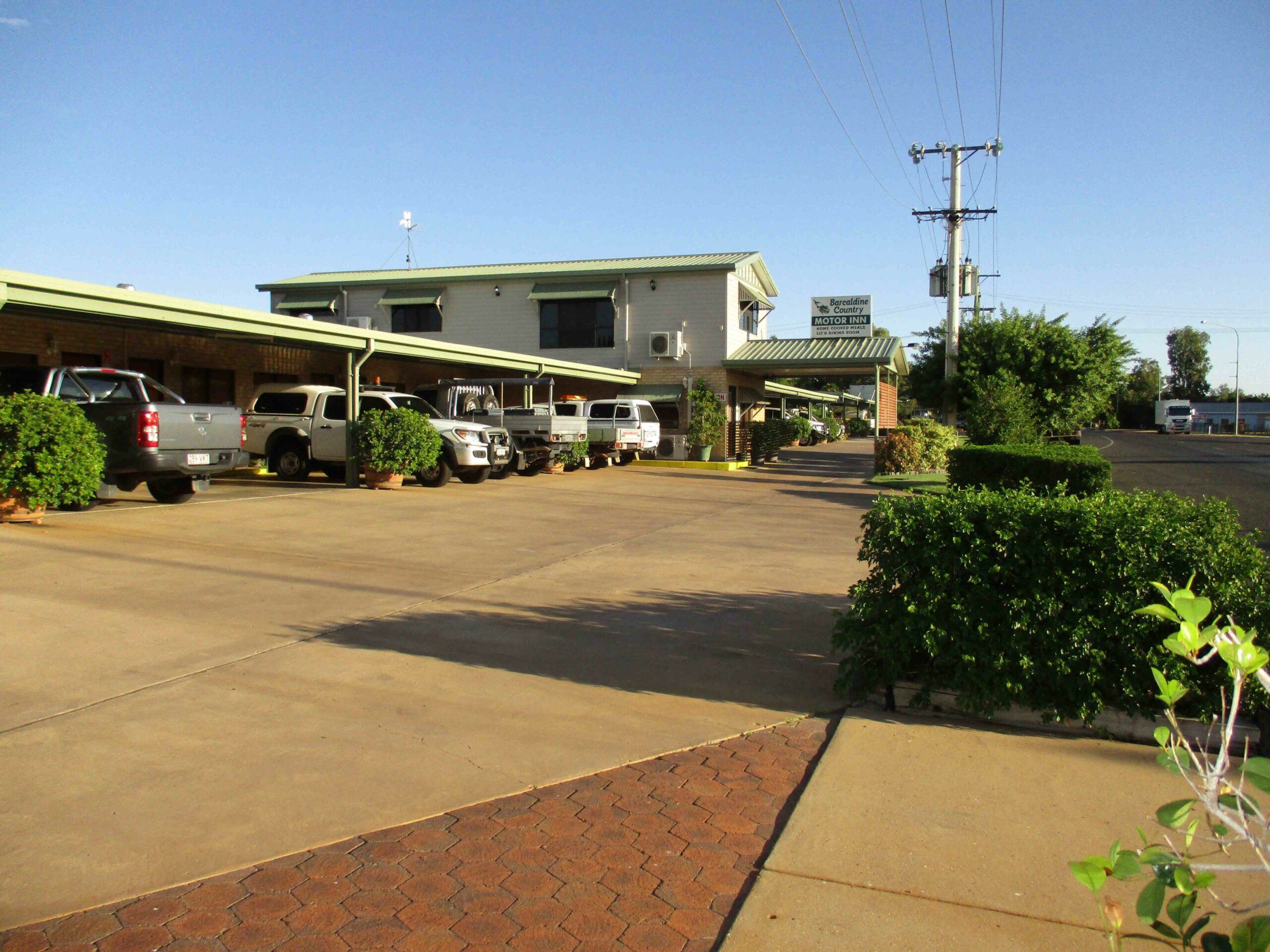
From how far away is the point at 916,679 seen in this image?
5543 mm

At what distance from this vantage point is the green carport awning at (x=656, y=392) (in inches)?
1191

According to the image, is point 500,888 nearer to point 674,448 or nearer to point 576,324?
point 674,448

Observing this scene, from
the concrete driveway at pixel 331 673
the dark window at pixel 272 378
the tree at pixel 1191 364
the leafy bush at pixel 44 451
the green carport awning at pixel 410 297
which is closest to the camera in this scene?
the concrete driveway at pixel 331 673

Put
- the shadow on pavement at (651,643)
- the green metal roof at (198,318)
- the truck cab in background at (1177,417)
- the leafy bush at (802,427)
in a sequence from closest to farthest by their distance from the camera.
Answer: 1. the shadow on pavement at (651,643)
2. the green metal roof at (198,318)
3. the leafy bush at (802,427)
4. the truck cab in background at (1177,417)

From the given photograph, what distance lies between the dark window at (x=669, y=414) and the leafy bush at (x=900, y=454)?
23.9 ft

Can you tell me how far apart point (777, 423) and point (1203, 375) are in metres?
110

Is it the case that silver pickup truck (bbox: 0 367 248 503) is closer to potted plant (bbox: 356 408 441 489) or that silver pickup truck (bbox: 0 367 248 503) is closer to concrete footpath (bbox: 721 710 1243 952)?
potted plant (bbox: 356 408 441 489)

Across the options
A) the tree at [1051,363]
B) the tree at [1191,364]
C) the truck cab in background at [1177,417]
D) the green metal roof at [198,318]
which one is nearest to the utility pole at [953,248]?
the tree at [1051,363]

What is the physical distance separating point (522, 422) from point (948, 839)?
18392 mm

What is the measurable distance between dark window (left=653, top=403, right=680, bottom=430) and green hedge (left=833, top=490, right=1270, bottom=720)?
25272 millimetres

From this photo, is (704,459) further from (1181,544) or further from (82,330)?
(1181,544)

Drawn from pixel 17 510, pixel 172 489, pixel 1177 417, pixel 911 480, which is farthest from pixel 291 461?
pixel 1177 417

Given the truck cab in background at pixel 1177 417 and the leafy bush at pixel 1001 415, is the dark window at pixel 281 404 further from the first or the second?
the truck cab in background at pixel 1177 417

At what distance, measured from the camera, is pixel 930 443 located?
25.9 m
